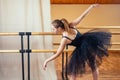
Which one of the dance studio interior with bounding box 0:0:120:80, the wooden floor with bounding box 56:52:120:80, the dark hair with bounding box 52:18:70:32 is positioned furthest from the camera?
the wooden floor with bounding box 56:52:120:80

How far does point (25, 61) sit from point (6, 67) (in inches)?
10.5

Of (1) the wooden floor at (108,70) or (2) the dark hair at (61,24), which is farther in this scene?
(1) the wooden floor at (108,70)

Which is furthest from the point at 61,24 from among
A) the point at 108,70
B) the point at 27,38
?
the point at 108,70

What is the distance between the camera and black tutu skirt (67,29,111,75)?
113 inches

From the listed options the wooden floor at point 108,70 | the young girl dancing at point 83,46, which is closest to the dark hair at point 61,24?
the young girl dancing at point 83,46

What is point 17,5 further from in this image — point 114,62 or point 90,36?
point 114,62

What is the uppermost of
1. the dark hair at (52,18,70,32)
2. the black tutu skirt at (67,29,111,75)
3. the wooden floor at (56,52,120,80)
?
the dark hair at (52,18,70,32)

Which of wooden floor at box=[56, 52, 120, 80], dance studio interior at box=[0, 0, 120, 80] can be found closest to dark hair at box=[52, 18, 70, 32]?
dance studio interior at box=[0, 0, 120, 80]

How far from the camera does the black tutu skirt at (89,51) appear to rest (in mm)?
2869

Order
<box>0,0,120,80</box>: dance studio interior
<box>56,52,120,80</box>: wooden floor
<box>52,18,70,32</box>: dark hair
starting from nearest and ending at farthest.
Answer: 1. <box>52,18,70,32</box>: dark hair
2. <box>0,0,120,80</box>: dance studio interior
3. <box>56,52,120,80</box>: wooden floor

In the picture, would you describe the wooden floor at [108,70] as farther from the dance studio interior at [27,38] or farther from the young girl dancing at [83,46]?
the young girl dancing at [83,46]

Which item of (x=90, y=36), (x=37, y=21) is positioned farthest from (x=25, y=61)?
(x=90, y=36)

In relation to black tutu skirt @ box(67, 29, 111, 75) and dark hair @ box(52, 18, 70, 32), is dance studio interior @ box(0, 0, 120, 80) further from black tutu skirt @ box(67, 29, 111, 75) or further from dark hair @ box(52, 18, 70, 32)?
dark hair @ box(52, 18, 70, 32)

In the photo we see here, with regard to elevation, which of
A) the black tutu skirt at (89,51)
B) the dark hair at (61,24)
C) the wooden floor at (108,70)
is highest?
the dark hair at (61,24)
